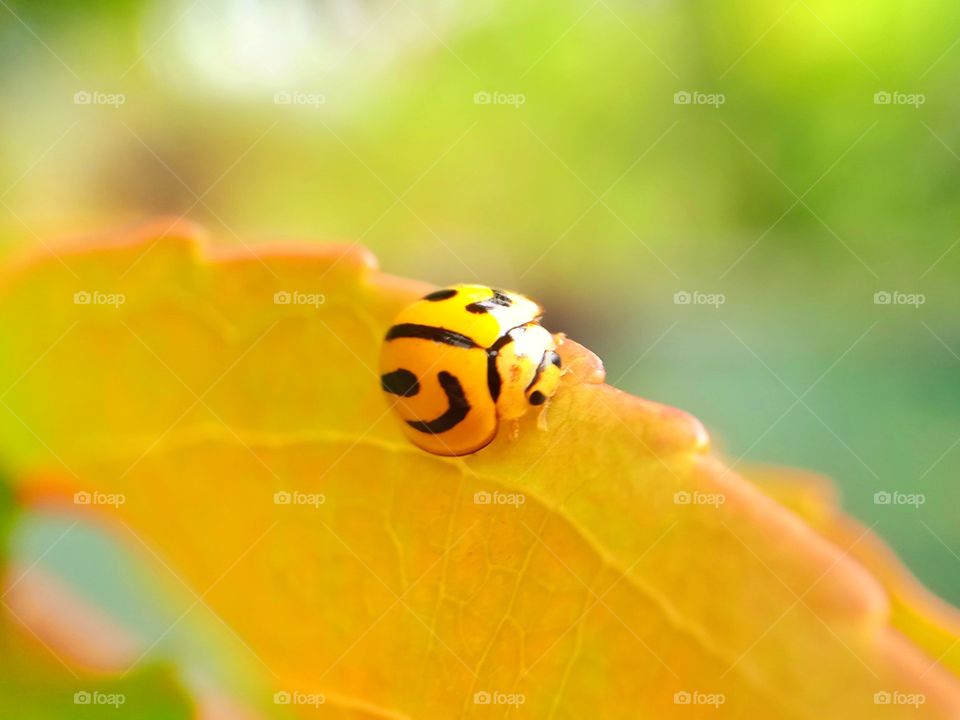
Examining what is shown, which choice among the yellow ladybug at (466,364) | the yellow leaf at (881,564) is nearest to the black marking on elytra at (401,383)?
the yellow ladybug at (466,364)

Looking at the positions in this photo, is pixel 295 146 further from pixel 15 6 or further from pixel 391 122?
pixel 15 6

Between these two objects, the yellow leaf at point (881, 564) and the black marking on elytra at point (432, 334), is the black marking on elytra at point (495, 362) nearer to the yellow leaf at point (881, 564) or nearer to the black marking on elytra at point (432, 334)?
the black marking on elytra at point (432, 334)

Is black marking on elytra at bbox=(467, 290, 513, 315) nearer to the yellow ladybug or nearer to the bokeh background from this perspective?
the yellow ladybug

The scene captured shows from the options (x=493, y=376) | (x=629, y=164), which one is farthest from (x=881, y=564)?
(x=629, y=164)

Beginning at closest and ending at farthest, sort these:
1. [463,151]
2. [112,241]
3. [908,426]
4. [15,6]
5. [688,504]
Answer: [688,504] < [112,241] < [15,6] < [908,426] < [463,151]

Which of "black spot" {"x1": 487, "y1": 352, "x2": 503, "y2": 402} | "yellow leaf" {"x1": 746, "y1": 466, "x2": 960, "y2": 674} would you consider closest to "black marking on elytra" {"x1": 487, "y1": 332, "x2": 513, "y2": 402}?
"black spot" {"x1": 487, "y1": 352, "x2": 503, "y2": 402}

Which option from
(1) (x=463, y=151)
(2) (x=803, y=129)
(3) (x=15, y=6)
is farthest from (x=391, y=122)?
(2) (x=803, y=129)

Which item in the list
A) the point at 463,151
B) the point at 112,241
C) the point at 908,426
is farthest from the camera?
the point at 463,151
